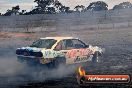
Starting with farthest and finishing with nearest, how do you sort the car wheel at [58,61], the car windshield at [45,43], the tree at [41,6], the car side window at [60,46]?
the tree at [41,6]
the car side window at [60,46]
the car windshield at [45,43]
the car wheel at [58,61]

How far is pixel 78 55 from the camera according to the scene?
14609 mm

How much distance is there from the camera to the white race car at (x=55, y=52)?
1312 cm

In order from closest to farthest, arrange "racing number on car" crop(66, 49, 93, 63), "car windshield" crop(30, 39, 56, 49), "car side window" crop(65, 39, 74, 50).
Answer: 1. "car windshield" crop(30, 39, 56, 49)
2. "racing number on car" crop(66, 49, 93, 63)
3. "car side window" crop(65, 39, 74, 50)

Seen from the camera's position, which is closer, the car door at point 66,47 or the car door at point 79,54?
the car door at point 66,47

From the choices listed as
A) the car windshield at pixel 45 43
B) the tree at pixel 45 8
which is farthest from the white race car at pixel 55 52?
the tree at pixel 45 8

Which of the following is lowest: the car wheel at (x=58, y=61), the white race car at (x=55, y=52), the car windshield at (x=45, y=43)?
the car wheel at (x=58, y=61)

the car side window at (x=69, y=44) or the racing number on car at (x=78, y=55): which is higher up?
the car side window at (x=69, y=44)

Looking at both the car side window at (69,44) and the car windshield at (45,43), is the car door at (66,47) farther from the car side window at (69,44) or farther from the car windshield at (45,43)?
the car windshield at (45,43)

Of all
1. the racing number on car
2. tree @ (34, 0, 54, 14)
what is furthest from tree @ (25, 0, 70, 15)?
the racing number on car

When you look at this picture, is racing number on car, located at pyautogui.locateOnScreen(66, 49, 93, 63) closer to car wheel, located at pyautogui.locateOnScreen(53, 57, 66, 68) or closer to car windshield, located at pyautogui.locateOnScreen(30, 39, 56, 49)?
car wheel, located at pyautogui.locateOnScreen(53, 57, 66, 68)

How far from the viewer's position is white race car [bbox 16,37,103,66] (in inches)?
516

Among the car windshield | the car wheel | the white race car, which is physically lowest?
the car wheel

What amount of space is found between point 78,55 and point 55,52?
1.47m

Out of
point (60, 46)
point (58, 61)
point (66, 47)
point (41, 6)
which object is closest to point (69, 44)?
point (66, 47)
